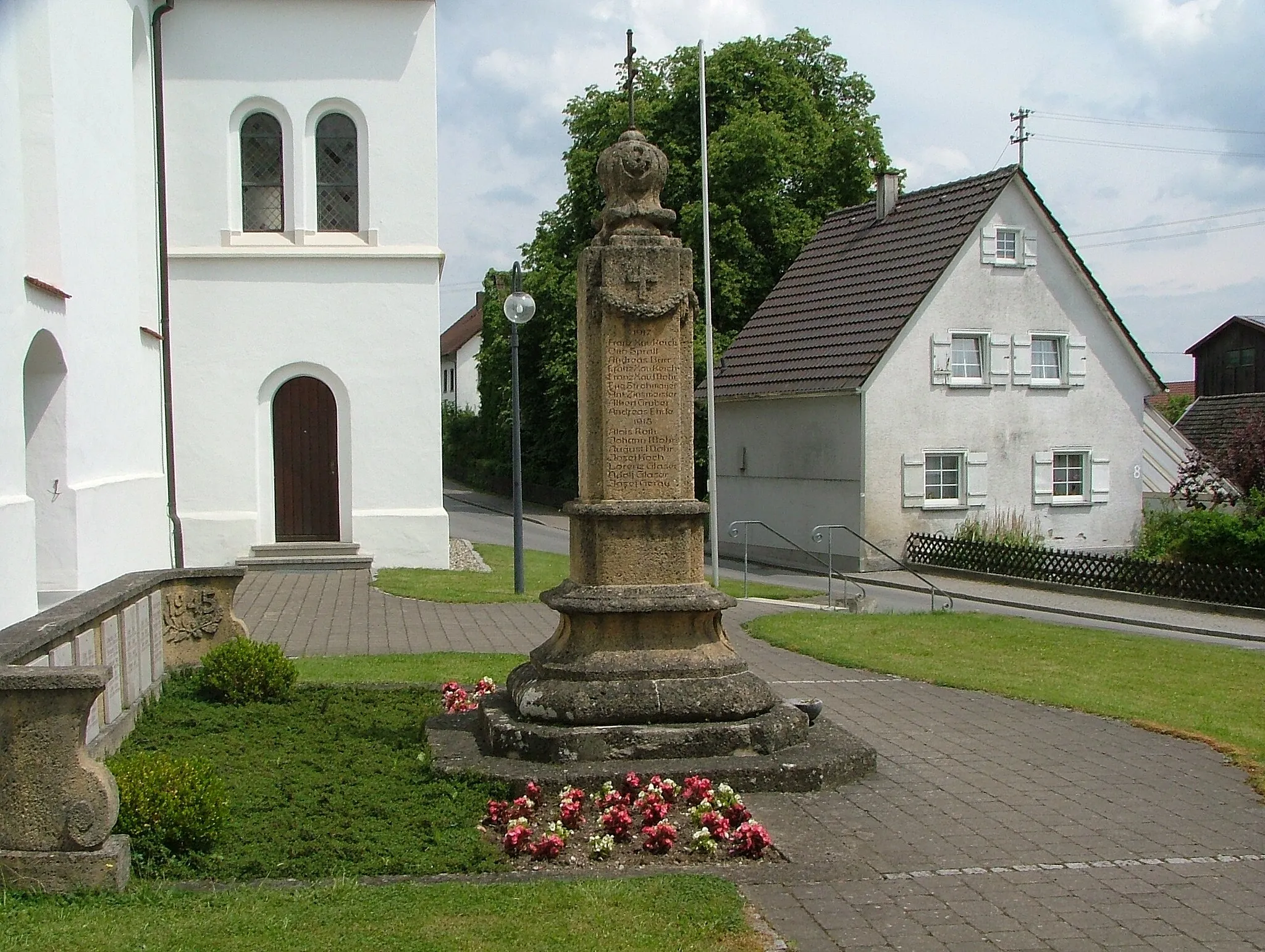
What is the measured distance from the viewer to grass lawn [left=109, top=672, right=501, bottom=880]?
599 cm

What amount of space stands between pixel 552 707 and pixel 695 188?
31219 millimetres

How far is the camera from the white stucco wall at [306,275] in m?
21.2

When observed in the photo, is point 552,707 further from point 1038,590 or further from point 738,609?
point 1038,590

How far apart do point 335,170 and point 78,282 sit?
7.87m

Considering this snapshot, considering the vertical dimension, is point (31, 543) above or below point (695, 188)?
below

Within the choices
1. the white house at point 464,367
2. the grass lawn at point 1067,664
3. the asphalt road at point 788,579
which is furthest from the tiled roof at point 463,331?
the grass lawn at point 1067,664

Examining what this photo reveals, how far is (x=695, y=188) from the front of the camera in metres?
37.1

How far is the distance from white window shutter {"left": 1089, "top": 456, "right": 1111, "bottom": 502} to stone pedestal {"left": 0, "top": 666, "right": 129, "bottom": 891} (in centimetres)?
2772

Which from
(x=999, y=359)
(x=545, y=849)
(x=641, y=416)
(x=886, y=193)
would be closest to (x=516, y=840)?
(x=545, y=849)

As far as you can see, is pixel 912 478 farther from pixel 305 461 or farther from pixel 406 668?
pixel 406 668

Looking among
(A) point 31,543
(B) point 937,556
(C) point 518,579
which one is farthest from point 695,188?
(A) point 31,543

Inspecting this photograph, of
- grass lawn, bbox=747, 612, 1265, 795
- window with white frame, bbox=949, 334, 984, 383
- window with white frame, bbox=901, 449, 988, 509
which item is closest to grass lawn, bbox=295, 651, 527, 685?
grass lawn, bbox=747, 612, 1265, 795

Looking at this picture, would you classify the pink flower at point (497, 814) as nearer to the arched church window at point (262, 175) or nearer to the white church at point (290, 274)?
the white church at point (290, 274)

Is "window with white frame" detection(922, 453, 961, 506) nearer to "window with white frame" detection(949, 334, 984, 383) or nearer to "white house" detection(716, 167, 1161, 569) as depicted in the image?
"white house" detection(716, 167, 1161, 569)
